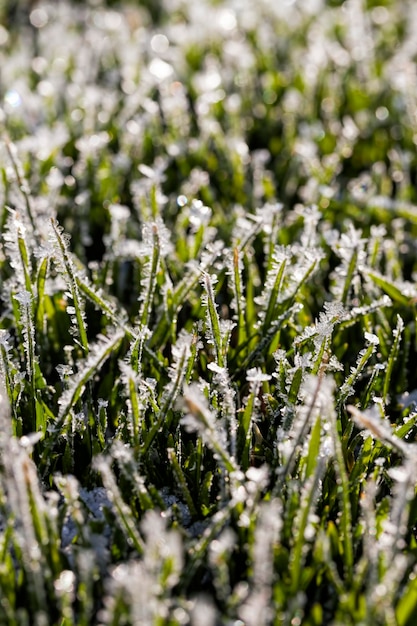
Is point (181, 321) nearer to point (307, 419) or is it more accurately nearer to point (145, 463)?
point (145, 463)

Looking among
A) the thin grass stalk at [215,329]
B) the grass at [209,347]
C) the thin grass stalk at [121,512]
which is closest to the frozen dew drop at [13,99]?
the grass at [209,347]

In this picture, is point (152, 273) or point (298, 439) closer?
point (298, 439)

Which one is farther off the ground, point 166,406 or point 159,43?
point 159,43

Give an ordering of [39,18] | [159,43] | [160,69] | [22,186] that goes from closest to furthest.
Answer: [22,186] < [160,69] < [159,43] < [39,18]

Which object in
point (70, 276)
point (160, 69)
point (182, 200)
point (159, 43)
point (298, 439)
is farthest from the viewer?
point (159, 43)

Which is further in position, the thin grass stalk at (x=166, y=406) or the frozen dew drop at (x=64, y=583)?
the thin grass stalk at (x=166, y=406)

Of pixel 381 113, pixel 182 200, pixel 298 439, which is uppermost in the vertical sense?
pixel 381 113

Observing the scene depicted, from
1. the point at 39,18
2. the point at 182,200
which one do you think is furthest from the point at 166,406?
the point at 39,18

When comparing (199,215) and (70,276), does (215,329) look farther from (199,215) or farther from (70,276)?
(199,215)

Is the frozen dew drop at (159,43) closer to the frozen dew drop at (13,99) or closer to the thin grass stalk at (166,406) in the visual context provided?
the frozen dew drop at (13,99)
